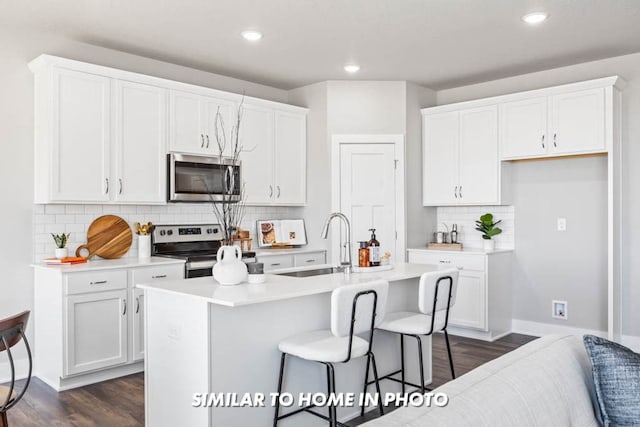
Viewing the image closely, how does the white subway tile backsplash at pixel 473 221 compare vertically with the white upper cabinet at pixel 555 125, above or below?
below

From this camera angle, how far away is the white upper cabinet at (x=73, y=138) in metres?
3.82

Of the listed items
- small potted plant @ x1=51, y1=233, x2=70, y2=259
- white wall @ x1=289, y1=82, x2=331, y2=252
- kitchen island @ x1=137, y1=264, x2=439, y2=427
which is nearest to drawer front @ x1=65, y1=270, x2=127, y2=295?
small potted plant @ x1=51, y1=233, x2=70, y2=259

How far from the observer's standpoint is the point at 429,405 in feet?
4.34

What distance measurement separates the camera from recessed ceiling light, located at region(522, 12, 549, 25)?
3684 millimetres

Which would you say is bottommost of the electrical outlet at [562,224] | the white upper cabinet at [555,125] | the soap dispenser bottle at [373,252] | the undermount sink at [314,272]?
the undermount sink at [314,272]

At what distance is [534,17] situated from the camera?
3734 millimetres

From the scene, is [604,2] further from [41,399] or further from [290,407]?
[41,399]

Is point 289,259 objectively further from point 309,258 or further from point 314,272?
point 314,272

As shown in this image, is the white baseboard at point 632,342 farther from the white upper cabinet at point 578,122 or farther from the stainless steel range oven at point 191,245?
the stainless steel range oven at point 191,245

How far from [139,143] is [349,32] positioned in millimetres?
1958

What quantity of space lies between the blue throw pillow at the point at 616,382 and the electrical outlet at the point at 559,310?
12.3 ft

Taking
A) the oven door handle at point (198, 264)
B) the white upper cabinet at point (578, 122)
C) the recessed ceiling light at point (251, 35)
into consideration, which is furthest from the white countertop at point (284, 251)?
the white upper cabinet at point (578, 122)

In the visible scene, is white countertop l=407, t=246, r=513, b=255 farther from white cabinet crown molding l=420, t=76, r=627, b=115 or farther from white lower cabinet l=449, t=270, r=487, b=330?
white cabinet crown molding l=420, t=76, r=627, b=115

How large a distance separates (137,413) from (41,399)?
0.79 metres
